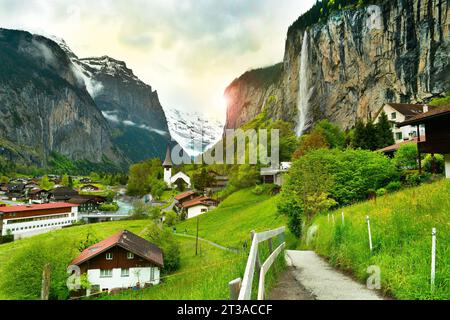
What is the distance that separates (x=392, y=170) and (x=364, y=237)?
21117 mm

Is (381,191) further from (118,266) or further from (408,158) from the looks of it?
(118,266)

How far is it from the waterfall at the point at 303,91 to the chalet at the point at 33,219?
69117mm

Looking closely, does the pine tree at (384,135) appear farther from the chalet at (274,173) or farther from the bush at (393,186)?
the bush at (393,186)

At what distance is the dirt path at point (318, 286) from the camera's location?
6689mm

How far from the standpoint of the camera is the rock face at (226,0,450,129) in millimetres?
71062

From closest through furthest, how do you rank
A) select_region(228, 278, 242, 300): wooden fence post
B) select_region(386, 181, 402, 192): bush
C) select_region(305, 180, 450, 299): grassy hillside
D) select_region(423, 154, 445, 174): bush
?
select_region(228, 278, 242, 300): wooden fence post
select_region(305, 180, 450, 299): grassy hillside
select_region(386, 181, 402, 192): bush
select_region(423, 154, 445, 174): bush

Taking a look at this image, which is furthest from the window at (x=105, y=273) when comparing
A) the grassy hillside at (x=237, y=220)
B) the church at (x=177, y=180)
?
the church at (x=177, y=180)

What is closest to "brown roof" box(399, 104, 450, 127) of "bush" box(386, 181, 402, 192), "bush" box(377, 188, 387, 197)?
"bush" box(386, 181, 402, 192)

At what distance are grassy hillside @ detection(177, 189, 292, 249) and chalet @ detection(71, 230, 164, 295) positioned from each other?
8904 millimetres

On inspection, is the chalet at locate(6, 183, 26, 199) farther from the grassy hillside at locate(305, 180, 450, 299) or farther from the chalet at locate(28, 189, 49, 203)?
the grassy hillside at locate(305, 180, 450, 299)

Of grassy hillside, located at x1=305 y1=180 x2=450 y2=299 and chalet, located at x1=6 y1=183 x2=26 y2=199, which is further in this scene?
chalet, located at x1=6 y1=183 x2=26 y2=199

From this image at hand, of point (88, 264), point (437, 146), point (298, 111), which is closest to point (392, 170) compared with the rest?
point (437, 146)

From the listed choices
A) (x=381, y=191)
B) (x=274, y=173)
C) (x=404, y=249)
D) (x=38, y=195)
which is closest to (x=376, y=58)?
(x=274, y=173)

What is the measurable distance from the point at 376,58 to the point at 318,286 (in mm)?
87006
